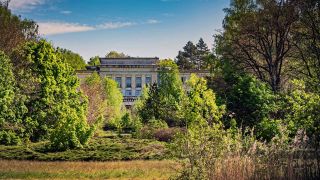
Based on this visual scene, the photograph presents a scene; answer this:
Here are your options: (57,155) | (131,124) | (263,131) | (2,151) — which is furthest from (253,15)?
(131,124)

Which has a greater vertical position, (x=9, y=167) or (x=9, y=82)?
(x=9, y=82)

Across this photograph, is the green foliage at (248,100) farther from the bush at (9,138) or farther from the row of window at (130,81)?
the row of window at (130,81)

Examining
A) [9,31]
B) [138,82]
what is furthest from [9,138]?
[138,82]

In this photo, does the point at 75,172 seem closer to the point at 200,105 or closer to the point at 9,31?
the point at 200,105

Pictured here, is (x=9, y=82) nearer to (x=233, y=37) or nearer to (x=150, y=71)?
(x=233, y=37)

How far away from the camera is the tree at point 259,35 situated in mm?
31250

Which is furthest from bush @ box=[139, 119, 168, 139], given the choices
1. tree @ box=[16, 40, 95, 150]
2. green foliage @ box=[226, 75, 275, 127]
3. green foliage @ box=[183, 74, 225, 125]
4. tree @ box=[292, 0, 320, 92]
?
green foliage @ box=[183, 74, 225, 125]

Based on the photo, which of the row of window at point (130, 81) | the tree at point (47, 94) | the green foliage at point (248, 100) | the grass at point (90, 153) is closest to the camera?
the grass at point (90, 153)

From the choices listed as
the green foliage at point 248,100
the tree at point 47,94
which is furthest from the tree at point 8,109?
the green foliage at point 248,100

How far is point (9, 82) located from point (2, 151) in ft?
15.4

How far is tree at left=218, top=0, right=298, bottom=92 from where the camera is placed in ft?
103

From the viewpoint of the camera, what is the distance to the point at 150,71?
101m

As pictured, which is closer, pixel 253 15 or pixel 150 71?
pixel 253 15

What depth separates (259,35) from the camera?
1283 inches
